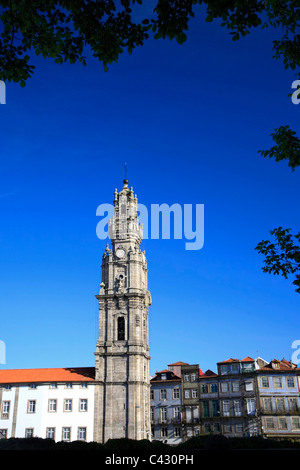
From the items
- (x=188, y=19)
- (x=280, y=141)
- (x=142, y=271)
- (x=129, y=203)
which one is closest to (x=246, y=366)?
(x=142, y=271)

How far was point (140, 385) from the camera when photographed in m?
50.3

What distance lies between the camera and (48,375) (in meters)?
52.8

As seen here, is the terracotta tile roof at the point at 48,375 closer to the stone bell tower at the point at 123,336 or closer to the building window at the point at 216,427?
the stone bell tower at the point at 123,336

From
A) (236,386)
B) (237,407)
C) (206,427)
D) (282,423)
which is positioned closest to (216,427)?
(206,427)

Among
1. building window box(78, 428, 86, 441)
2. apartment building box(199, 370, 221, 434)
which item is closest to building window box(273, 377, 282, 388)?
apartment building box(199, 370, 221, 434)

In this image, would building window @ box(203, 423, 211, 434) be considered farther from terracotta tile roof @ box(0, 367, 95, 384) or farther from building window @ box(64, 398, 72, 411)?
building window @ box(64, 398, 72, 411)

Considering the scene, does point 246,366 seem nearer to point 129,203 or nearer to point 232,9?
point 129,203

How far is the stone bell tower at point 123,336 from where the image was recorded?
4866 centimetres

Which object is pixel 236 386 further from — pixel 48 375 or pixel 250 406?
pixel 48 375

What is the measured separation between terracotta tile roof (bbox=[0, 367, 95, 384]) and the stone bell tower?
8.53ft

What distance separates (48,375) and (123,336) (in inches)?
425

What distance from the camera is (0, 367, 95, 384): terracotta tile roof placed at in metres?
51.4
